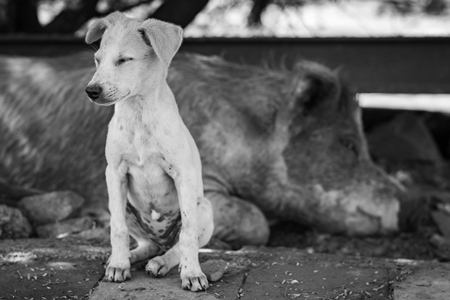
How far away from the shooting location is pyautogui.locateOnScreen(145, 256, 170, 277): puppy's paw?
3.18 metres

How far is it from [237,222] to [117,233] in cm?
151

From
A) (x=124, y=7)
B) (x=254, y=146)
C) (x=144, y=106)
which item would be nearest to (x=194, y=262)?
(x=144, y=106)

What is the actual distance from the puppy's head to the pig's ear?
3cm

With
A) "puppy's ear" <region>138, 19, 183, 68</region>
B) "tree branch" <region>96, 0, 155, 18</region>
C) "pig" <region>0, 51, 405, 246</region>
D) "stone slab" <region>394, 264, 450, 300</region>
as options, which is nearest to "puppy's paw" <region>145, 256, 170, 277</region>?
"puppy's ear" <region>138, 19, 183, 68</region>

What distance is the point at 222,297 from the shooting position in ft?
9.94

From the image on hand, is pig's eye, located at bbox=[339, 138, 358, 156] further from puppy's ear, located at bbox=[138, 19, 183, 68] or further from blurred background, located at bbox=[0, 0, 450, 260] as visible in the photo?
puppy's ear, located at bbox=[138, 19, 183, 68]

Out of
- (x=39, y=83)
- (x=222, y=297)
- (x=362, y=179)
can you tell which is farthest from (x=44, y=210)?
(x=362, y=179)

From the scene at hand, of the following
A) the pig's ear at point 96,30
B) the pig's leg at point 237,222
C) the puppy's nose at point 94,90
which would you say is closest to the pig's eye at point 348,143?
the pig's leg at point 237,222

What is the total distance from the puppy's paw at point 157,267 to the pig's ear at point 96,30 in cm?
106

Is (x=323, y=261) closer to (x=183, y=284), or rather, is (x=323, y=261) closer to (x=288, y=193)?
(x=183, y=284)

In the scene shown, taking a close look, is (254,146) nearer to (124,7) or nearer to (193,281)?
(193,281)

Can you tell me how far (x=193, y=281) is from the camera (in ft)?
9.98

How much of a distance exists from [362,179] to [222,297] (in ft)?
7.31

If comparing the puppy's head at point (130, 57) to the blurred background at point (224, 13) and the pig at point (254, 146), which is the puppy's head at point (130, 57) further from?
the blurred background at point (224, 13)
